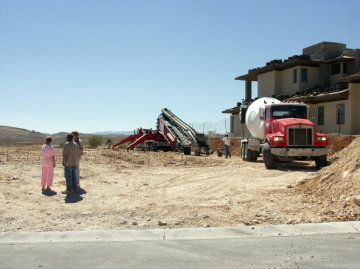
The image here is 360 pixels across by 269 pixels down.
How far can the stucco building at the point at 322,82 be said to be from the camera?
2281cm

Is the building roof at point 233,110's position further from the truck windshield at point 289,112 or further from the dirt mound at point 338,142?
the truck windshield at point 289,112

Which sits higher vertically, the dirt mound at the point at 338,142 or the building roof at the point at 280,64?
the building roof at the point at 280,64

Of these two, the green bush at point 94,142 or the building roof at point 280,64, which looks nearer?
the building roof at point 280,64

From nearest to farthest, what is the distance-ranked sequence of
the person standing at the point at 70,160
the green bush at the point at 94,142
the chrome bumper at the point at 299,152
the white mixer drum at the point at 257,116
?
the person standing at the point at 70,160 < the chrome bumper at the point at 299,152 < the white mixer drum at the point at 257,116 < the green bush at the point at 94,142

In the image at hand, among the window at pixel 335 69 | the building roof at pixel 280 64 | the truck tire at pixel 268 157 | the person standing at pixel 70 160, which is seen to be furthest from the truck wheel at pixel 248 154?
the window at pixel 335 69

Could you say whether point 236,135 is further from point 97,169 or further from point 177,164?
point 97,169

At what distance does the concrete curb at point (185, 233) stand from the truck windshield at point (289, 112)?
10.0 m

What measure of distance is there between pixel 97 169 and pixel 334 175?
8869 millimetres

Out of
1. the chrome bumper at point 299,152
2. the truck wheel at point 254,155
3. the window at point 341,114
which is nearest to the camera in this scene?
the chrome bumper at point 299,152

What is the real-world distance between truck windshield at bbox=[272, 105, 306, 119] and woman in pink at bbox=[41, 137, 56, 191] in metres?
9.78

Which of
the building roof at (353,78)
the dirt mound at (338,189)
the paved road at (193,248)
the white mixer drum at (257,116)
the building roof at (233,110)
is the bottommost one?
the paved road at (193,248)

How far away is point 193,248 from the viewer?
5.61 m

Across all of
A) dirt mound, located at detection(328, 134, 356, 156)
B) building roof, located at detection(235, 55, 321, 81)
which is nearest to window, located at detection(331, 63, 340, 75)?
building roof, located at detection(235, 55, 321, 81)

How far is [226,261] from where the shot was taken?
4.98 meters
